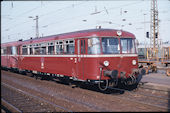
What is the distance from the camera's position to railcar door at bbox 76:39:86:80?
10203mm

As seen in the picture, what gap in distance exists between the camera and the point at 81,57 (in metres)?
10.3

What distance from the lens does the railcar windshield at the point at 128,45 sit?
10.4 m

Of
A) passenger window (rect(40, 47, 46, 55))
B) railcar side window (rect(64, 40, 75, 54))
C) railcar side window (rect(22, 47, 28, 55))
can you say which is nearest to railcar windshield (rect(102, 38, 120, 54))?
railcar side window (rect(64, 40, 75, 54))

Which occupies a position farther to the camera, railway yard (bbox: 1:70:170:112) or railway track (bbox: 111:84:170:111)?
railway track (bbox: 111:84:170:111)

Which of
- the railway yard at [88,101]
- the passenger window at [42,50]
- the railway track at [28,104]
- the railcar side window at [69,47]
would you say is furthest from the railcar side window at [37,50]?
the railway track at [28,104]

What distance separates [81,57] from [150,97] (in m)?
3.82

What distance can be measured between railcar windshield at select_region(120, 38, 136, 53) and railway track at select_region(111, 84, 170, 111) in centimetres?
212

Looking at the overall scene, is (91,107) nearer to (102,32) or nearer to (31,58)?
(102,32)

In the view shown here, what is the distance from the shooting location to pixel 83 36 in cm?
1020

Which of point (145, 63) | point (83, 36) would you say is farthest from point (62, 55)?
point (145, 63)

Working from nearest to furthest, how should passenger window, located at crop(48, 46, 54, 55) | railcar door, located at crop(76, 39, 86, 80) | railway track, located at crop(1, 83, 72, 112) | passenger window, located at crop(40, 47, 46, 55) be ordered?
railway track, located at crop(1, 83, 72, 112)
railcar door, located at crop(76, 39, 86, 80)
passenger window, located at crop(48, 46, 54, 55)
passenger window, located at crop(40, 47, 46, 55)

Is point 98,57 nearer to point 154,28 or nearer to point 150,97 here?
point 150,97

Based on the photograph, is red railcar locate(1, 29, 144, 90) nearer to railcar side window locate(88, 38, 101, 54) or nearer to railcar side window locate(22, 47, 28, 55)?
railcar side window locate(88, 38, 101, 54)

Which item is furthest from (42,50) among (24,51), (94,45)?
(94,45)
